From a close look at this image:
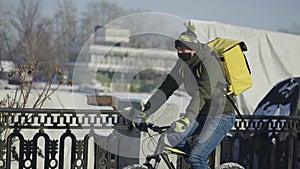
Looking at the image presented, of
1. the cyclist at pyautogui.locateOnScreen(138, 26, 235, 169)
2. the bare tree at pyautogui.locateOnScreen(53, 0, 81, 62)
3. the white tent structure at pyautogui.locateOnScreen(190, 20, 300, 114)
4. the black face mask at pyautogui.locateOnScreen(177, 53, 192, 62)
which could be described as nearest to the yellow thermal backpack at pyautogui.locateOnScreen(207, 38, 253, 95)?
the cyclist at pyautogui.locateOnScreen(138, 26, 235, 169)

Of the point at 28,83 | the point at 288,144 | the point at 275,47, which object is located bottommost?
the point at 288,144

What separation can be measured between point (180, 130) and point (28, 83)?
4195mm

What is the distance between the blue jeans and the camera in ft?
14.9

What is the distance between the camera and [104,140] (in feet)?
18.4

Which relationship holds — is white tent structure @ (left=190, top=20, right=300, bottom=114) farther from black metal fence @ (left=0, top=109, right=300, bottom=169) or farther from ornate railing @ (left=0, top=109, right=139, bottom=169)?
ornate railing @ (left=0, top=109, right=139, bottom=169)

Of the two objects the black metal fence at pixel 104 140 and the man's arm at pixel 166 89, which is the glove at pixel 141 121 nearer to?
the man's arm at pixel 166 89

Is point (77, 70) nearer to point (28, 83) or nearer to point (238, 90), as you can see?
point (28, 83)

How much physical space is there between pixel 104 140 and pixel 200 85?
176 centimetres

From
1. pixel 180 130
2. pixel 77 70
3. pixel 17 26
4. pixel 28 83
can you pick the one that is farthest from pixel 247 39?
pixel 17 26

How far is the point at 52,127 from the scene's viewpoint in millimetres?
5238

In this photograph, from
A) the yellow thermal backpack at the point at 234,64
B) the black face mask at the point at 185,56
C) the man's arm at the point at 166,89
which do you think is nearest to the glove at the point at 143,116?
the man's arm at the point at 166,89

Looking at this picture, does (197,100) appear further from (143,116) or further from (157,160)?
(157,160)

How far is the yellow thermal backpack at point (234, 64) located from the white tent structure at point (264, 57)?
3381 mm

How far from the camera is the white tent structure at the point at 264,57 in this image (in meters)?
8.23
